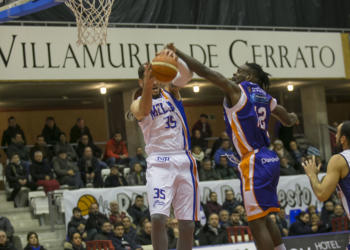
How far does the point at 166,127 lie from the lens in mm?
5141

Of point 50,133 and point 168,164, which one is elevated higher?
point 50,133

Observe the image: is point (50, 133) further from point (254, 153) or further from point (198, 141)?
point (254, 153)

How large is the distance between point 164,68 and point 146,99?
0.40 meters

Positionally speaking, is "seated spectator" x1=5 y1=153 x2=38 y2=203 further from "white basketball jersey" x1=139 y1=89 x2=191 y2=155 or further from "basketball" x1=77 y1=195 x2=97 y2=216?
"white basketball jersey" x1=139 y1=89 x2=191 y2=155

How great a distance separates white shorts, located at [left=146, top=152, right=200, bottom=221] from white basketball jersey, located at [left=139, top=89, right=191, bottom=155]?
0.26ft

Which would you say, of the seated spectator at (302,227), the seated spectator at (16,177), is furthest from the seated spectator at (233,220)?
the seated spectator at (16,177)

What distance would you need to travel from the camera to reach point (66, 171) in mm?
13422

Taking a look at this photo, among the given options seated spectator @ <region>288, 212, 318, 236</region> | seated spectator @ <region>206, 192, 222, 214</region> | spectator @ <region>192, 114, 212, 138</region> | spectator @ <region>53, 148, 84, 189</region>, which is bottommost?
seated spectator @ <region>288, 212, 318, 236</region>

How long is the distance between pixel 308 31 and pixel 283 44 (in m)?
1.25

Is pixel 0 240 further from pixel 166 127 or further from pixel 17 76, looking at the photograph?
pixel 166 127

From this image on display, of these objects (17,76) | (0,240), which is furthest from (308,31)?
(0,240)

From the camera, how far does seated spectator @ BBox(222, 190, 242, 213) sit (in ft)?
41.8

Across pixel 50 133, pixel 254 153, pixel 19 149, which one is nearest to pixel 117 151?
pixel 50 133

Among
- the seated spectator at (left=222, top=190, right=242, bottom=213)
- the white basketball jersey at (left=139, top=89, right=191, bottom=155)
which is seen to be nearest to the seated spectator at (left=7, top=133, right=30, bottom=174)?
the seated spectator at (left=222, top=190, right=242, bottom=213)
